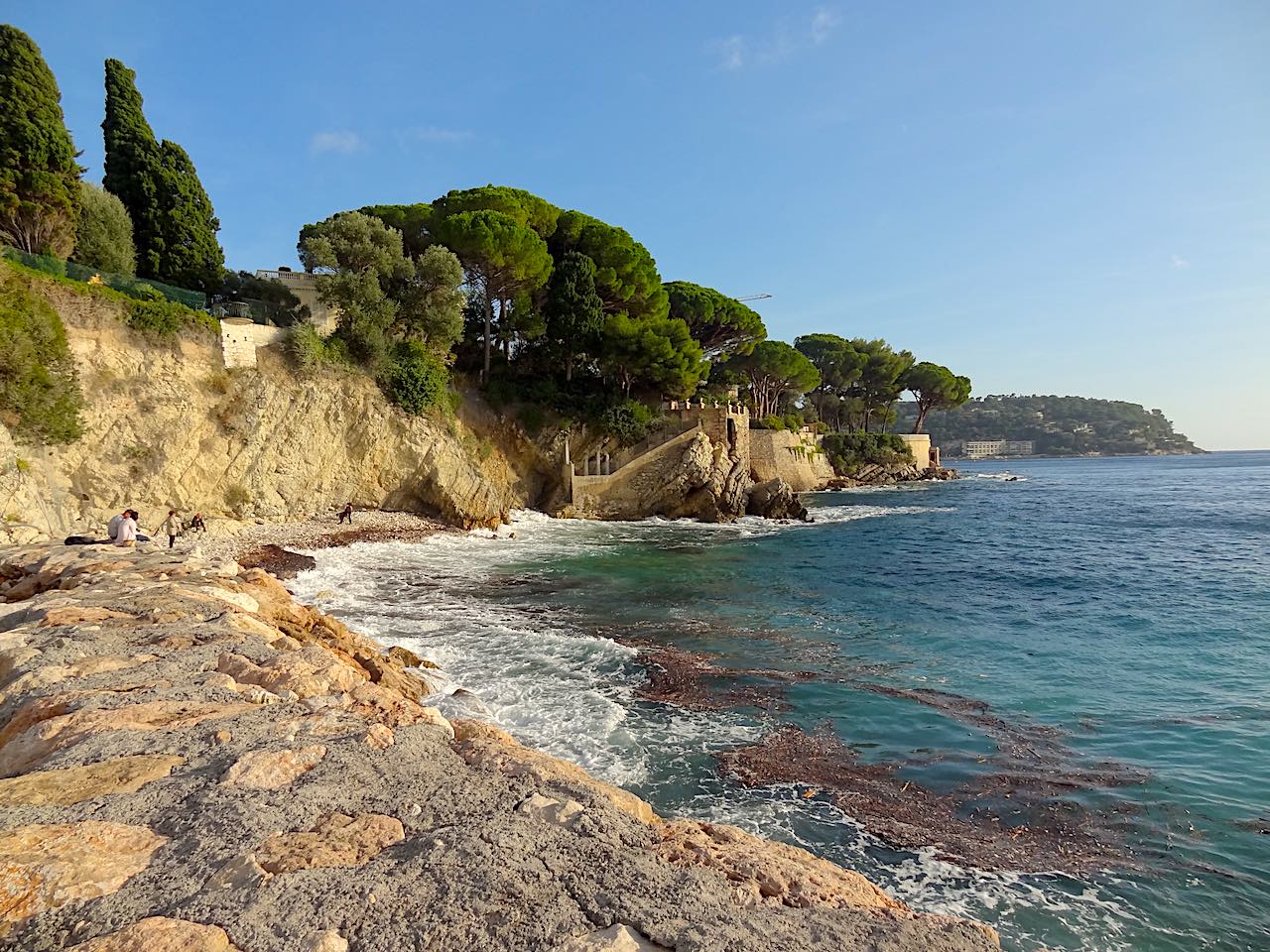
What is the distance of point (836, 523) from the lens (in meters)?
33.3

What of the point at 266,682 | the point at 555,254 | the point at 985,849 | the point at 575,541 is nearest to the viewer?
the point at 266,682

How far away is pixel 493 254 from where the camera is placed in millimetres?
30375

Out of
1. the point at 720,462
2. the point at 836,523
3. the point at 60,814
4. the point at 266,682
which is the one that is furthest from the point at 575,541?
the point at 60,814

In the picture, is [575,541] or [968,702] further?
[575,541]

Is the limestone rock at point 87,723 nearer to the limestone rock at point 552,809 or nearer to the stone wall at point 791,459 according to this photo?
the limestone rock at point 552,809

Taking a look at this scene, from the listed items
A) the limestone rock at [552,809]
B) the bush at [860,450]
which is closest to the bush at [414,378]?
the limestone rock at [552,809]

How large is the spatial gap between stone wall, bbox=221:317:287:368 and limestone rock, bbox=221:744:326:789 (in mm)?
22457

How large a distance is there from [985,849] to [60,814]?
6837 mm

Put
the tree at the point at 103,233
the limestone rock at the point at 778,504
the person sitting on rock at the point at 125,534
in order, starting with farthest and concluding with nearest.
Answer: the limestone rock at the point at 778,504
the tree at the point at 103,233
the person sitting on rock at the point at 125,534

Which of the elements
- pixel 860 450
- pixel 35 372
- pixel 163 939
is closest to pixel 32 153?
pixel 35 372

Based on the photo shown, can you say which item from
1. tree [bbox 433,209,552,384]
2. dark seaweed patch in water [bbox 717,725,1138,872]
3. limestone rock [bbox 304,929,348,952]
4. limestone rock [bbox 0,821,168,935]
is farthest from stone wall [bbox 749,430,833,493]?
limestone rock [bbox 304,929,348,952]

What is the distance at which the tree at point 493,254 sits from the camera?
3014 cm

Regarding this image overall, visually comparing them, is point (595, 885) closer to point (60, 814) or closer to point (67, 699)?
point (60, 814)

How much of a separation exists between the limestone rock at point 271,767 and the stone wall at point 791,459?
41.0 metres
